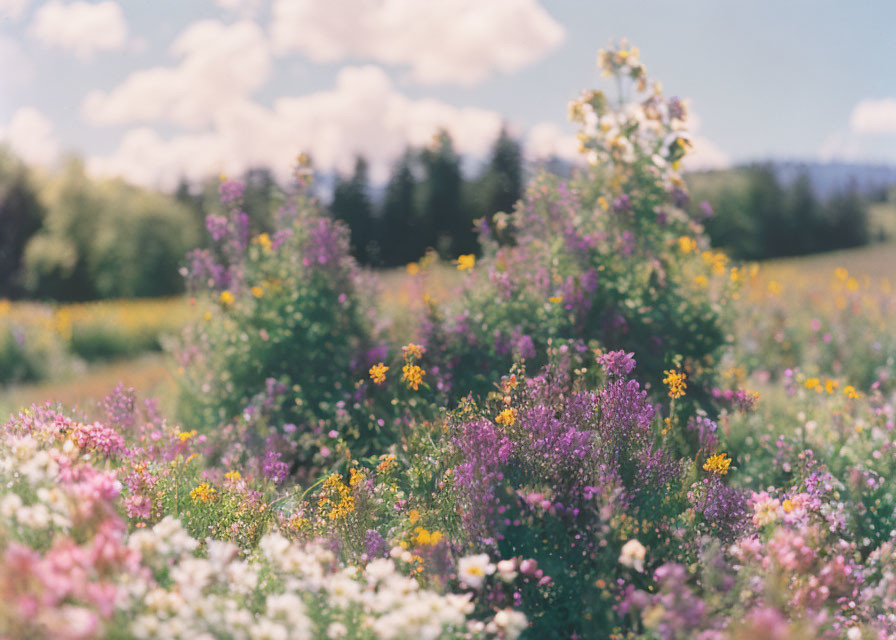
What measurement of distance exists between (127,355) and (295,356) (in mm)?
8834

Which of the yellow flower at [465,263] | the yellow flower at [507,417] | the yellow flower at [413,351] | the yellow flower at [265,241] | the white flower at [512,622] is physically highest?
the yellow flower at [265,241]

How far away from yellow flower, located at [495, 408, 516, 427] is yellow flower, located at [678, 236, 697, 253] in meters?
2.74

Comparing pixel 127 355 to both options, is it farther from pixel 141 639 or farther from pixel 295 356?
pixel 141 639

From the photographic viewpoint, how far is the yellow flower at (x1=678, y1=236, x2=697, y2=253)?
18.5 ft

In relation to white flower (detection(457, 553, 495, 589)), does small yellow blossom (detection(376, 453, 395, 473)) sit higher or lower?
higher

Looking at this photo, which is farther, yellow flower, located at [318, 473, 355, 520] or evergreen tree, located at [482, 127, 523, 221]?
evergreen tree, located at [482, 127, 523, 221]

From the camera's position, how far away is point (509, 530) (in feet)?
10.7

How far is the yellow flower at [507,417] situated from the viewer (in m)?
3.54

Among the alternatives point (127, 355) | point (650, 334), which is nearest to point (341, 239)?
point (650, 334)

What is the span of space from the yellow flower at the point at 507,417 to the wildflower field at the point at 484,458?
11mm

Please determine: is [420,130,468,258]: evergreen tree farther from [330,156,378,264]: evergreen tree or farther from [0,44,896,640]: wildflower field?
[0,44,896,640]: wildflower field

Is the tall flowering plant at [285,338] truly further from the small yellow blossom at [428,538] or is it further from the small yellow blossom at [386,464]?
the small yellow blossom at [428,538]

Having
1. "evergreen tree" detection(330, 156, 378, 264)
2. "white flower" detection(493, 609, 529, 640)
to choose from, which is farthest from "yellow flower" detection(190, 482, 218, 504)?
"evergreen tree" detection(330, 156, 378, 264)

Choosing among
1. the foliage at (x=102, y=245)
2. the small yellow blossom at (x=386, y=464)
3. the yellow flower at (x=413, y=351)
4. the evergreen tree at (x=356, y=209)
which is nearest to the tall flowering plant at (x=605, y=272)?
the yellow flower at (x=413, y=351)
